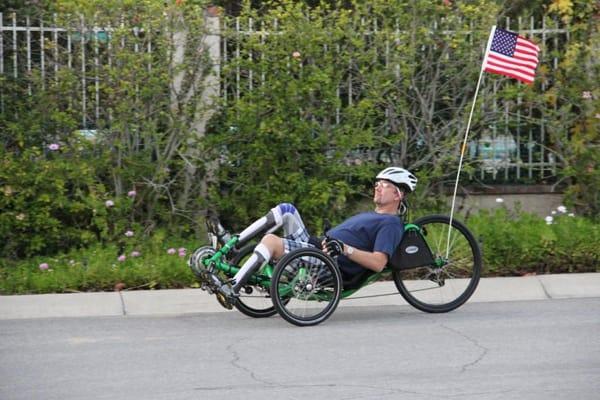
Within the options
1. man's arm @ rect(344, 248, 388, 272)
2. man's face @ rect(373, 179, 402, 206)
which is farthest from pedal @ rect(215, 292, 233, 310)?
man's face @ rect(373, 179, 402, 206)

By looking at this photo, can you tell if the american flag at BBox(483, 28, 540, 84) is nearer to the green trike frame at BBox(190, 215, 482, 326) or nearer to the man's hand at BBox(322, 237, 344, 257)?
the green trike frame at BBox(190, 215, 482, 326)

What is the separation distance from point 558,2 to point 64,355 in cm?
725

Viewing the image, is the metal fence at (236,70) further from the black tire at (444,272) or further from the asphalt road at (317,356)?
the asphalt road at (317,356)

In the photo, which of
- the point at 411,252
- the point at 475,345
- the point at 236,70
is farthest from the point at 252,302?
the point at 236,70

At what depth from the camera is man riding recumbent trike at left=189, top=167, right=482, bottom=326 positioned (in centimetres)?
860

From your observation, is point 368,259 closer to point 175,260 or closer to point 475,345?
point 475,345

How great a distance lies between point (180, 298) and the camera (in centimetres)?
984

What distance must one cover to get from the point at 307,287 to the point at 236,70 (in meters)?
3.90

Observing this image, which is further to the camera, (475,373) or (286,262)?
(286,262)

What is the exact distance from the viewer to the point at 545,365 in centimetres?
730

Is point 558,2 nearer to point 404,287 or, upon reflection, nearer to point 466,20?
point 466,20

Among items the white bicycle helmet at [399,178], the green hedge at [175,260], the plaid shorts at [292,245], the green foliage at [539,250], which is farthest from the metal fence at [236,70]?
the plaid shorts at [292,245]

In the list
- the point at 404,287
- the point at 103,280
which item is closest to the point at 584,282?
the point at 404,287

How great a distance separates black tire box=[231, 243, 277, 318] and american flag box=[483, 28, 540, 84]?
11.1 feet
